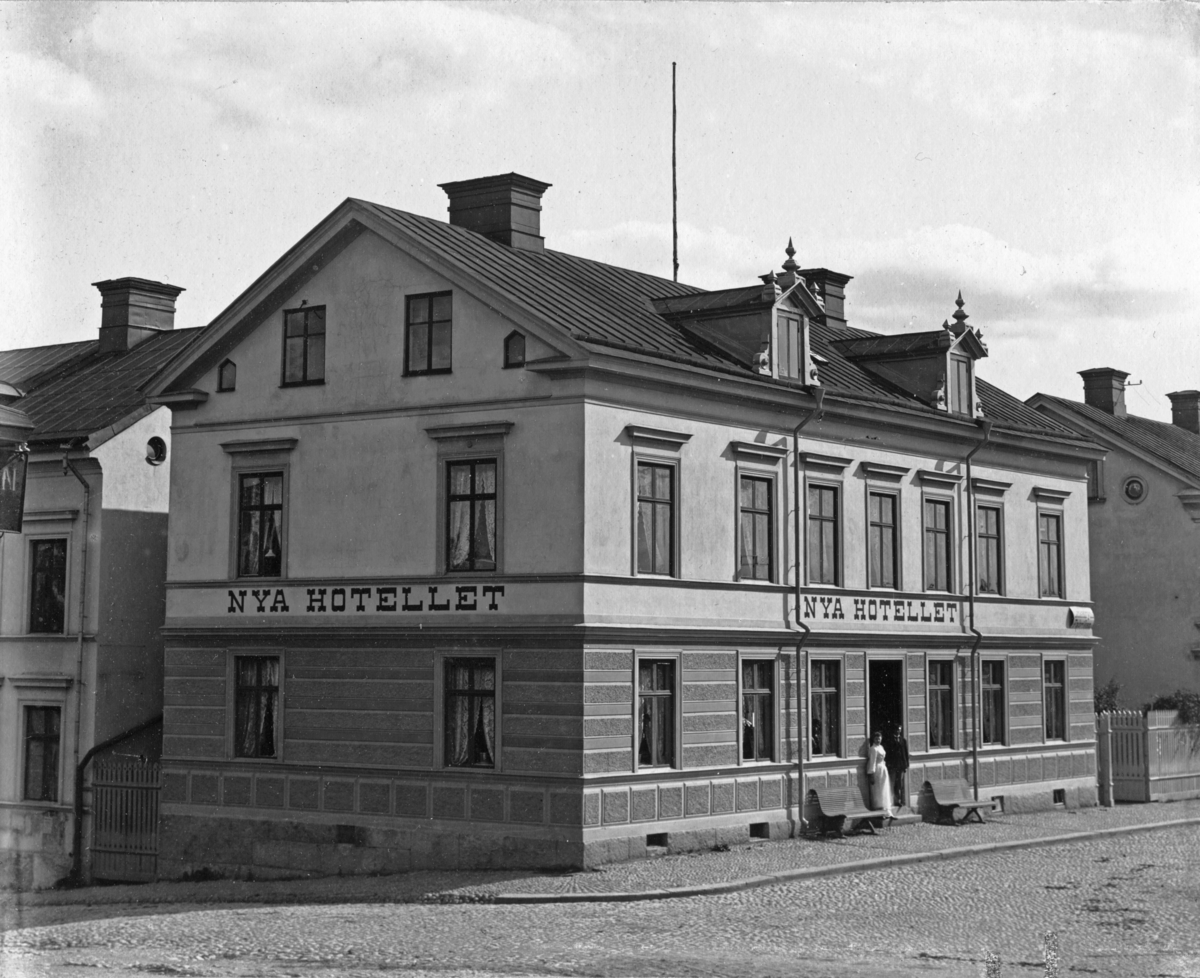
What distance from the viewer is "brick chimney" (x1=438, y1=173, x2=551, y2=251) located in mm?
31172

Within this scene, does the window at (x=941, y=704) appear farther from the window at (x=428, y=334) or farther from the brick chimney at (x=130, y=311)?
the brick chimney at (x=130, y=311)

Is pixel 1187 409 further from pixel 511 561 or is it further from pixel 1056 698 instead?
pixel 511 561

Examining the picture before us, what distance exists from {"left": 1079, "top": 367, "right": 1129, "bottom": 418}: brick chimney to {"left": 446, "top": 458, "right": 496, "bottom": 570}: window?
28.0 metres

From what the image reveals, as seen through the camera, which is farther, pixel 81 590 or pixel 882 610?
pixel 81 590

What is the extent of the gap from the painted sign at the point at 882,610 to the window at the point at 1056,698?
12.5 ft

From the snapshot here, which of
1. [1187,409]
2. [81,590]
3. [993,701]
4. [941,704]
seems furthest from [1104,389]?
[81,590]

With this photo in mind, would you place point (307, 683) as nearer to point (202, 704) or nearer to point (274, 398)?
point (202, 704)

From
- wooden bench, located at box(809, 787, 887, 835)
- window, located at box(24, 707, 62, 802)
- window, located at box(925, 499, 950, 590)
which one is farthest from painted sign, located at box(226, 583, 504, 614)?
window, located at box(925, 499, 950, 590)

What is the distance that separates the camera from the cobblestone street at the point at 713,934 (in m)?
18.0

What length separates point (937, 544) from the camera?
33.8 m

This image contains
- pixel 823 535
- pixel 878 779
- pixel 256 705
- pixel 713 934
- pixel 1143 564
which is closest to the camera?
pixel 713 934

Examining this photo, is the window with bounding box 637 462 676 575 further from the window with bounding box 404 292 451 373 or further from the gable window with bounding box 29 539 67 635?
the gable window with bounding box 29 539 67 635

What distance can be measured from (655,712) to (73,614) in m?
11.8

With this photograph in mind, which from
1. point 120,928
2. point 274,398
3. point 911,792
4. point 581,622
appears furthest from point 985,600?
point 120,928
